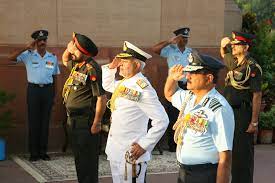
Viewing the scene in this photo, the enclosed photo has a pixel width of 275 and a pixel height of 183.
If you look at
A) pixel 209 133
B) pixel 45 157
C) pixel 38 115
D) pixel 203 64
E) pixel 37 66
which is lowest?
pixel 45 157

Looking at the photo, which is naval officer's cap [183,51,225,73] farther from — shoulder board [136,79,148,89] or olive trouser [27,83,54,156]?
olive trouser [27,83,54,156]

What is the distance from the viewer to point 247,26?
11.6 meters

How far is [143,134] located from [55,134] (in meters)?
4.64

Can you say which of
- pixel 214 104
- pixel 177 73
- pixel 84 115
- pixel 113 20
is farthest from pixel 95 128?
pixel 113 20

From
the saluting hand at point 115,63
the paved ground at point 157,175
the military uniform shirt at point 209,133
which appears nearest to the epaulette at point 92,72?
the saluting hand at point 115,63

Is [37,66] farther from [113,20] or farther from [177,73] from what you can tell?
[177,73]

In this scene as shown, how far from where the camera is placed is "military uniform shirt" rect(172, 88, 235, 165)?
3.72 m

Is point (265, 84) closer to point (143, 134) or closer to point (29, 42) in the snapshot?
point (29, 42)

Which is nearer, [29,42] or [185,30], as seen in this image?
[29,42]

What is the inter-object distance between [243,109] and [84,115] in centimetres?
215

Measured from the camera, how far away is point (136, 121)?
15.3 ft

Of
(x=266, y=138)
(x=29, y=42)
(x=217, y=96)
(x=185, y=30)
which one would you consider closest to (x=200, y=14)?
(x=185, y=30)

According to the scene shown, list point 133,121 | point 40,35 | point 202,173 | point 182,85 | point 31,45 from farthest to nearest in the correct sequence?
1. point 182,85
2. point 40,35
3. point 31,45
4. point 133,121
5. point 202,173

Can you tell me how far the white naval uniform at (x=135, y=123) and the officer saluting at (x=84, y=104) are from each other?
2.69 ft
